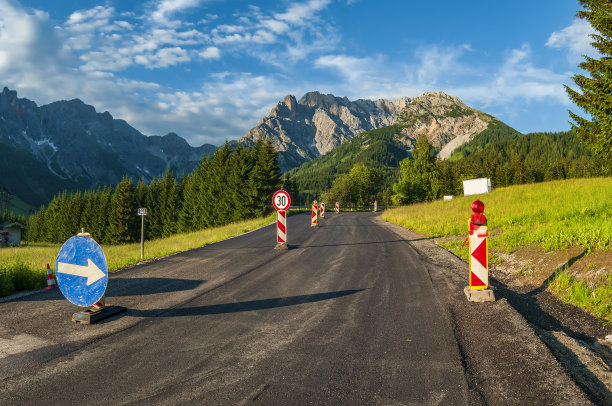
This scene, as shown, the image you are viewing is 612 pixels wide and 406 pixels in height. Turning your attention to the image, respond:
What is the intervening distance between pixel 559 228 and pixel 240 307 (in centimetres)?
926

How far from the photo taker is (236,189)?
153ft

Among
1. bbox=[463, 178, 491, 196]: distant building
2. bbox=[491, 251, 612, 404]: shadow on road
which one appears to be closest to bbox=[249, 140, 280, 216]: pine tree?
bbox=[463, 178, 491, 196]: distant building

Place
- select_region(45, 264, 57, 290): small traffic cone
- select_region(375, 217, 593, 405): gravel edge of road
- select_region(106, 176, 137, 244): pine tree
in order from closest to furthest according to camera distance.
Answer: select_region(375, 217, 593, 405): gravel edge of road, select_region(45, 264, 57, 290): small traffic cone, select_region(106, 176, 137, 244): pine tree

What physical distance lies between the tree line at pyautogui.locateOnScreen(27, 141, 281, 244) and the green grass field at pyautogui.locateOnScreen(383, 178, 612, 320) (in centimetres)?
2982

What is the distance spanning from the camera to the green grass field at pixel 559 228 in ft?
19.8

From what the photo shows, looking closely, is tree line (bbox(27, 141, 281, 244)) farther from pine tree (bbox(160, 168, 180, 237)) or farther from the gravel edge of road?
the gravel edge of road

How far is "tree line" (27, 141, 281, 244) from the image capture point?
46375mm

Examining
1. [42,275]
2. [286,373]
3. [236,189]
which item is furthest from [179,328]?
[236,189]

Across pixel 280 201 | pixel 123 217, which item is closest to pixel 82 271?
pixel 280 201

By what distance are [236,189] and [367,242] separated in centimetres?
3472

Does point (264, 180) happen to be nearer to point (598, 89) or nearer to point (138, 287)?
point (598, 89)

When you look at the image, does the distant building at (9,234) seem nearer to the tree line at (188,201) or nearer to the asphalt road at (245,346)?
the tree line at (188,201)

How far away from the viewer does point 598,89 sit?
14.2 meters

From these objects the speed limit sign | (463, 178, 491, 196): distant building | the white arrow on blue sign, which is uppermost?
(463, 178, 491, 196): distant building
